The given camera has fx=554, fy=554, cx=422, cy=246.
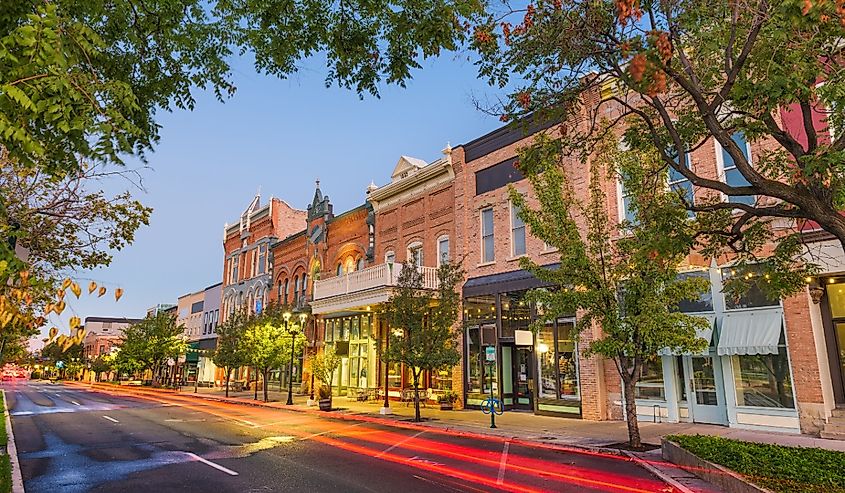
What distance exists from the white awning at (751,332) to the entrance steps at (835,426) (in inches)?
73.1

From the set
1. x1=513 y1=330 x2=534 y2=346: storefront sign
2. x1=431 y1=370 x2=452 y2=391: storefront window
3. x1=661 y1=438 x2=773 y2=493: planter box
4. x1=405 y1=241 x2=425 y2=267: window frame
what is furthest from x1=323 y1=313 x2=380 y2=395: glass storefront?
x1=661 y1=438 x2=773 y2=493: planter box

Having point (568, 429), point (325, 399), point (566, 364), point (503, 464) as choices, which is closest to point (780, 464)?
point (503, 464)

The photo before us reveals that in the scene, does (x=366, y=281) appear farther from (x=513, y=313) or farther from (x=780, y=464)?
(x=780, y=464)

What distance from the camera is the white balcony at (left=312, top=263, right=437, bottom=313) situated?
25078mm

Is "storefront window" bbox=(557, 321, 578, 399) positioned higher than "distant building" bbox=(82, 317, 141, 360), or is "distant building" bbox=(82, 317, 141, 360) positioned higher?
"distant building" bbox=(82, 317, 141, 360)

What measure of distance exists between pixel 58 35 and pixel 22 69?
1.04 feet

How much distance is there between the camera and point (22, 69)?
3527 mm

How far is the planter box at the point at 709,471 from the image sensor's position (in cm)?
776

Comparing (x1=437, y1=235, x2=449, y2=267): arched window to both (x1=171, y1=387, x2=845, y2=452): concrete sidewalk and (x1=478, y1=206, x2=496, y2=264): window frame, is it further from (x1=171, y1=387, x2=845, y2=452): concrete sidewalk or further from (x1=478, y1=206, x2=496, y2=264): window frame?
(x1=171, y1=387, x2=845, y2=452): concrete sidewalk

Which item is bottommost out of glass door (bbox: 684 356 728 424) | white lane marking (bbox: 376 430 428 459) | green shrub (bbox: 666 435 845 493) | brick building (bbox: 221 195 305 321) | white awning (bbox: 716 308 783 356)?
white lane marking (bbox: 376 430 428 459)

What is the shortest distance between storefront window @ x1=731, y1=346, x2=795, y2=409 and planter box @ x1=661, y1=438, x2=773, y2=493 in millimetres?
5448

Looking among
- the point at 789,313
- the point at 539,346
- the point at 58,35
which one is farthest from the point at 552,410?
the point at 58,35

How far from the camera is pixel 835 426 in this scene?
13203 mm

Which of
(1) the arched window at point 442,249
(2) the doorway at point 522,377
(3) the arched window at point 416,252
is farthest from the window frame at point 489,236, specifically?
(3) the arched window at point 416,252
